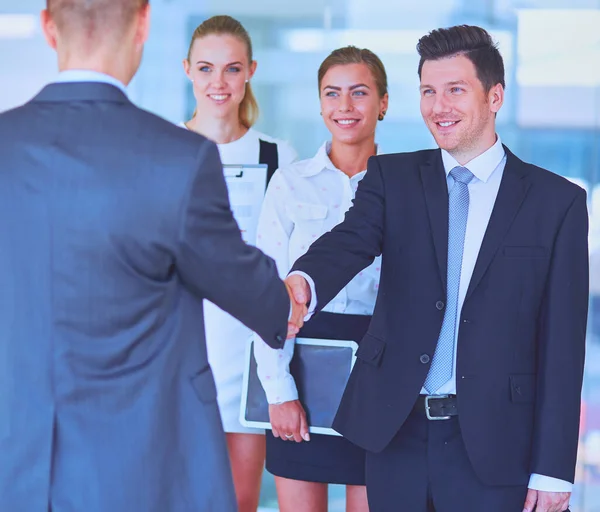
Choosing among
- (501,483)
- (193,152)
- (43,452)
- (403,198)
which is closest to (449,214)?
(403,198)

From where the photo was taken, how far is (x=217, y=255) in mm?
1707

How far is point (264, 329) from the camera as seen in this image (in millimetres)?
1944

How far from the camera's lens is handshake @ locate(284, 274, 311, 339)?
7.78ft

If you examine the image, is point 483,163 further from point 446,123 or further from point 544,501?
point 544,501

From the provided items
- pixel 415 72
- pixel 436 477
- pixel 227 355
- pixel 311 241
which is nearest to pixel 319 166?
pixel 311 241

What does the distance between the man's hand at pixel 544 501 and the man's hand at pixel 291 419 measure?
2.53 feet

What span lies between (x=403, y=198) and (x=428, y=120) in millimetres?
227

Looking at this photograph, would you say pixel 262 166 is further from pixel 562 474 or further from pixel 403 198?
pixel 562 474

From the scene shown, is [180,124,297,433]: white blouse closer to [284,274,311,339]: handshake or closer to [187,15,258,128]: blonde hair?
[187,15,258,128]: blonde hair

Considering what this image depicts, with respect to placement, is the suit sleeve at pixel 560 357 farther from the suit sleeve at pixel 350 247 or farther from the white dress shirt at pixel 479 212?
the suit sleeve at pixel 350 247

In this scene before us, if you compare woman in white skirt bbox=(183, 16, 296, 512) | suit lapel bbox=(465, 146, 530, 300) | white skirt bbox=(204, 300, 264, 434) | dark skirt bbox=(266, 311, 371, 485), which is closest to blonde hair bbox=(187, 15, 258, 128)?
woman in white skirt bbox=(183, 16, 296, 512)

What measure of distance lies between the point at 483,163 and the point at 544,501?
2.74 feet

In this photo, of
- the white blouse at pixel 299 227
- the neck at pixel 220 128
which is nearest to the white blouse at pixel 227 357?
the neck at pixel 220 128

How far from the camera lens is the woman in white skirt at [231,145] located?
3.39 meters
